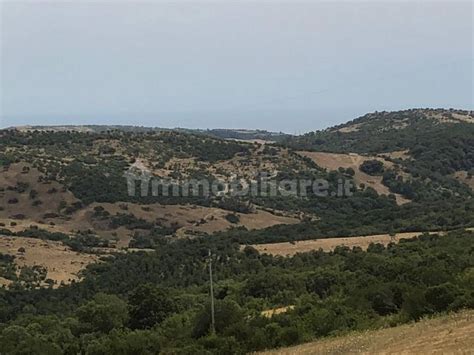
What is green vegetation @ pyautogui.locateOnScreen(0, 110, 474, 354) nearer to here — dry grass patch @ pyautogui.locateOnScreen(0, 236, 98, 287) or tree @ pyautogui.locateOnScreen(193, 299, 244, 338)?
tree @ pyautogui.locateOnScreen(193, 299, 244, 338)

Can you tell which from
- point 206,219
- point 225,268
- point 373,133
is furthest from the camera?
point 373,133

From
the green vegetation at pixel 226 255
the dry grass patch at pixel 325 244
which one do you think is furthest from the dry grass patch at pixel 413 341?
the dry grass patch at pixel 325 244

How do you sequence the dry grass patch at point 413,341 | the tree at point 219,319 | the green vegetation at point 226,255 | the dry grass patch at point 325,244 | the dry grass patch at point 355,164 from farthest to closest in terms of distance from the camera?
the dry grass patch at point 355,164 → the dry grass patch at point 325,244 → the green vegetation at point 226,255 → the tree at point 219,319 → the dry grass patch at point 413,341

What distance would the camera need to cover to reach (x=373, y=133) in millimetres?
163000

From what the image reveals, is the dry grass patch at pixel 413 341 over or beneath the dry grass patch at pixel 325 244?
over

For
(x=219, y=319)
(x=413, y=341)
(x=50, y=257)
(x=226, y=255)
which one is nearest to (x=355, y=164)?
(x=226, y=255)

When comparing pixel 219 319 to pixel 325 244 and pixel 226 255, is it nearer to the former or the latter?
pixel 226 255

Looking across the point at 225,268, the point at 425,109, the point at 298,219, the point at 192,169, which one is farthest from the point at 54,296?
the point at 425,109

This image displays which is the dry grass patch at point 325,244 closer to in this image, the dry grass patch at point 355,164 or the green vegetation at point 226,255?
the green vegetation at point 226,255

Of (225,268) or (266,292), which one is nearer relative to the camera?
(266,292)

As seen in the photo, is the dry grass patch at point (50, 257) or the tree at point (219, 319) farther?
the dry grass patch at point (50, 257)

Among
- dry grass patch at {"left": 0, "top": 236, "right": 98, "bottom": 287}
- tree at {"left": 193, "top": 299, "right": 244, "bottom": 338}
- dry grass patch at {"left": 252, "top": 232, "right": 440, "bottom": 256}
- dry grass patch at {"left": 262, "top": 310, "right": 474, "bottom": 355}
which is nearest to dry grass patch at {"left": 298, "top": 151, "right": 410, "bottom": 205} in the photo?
dry grass patch at {"left": 252, "top": 232, "right": 440, "bottom": 256}

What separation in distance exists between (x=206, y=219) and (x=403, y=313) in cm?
5722

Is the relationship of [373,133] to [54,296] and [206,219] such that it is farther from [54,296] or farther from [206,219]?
[54,296]
